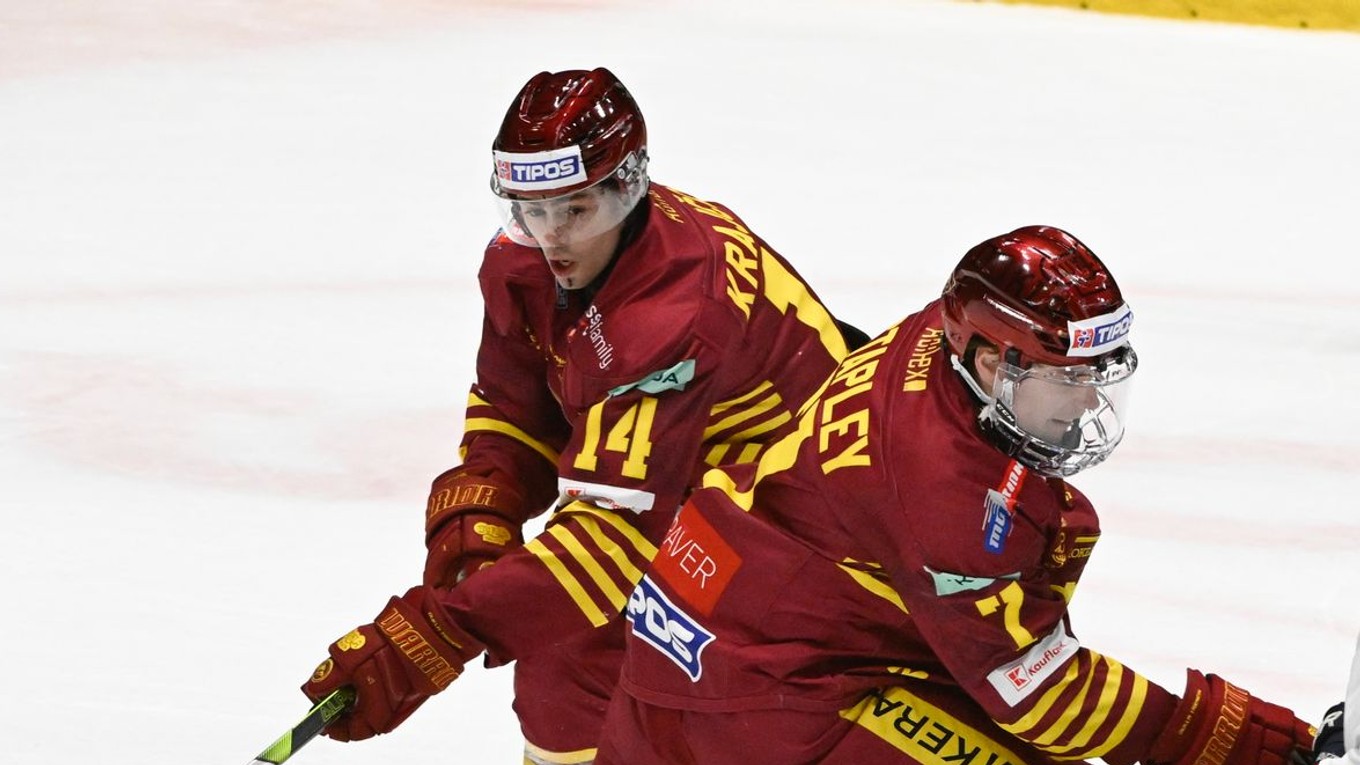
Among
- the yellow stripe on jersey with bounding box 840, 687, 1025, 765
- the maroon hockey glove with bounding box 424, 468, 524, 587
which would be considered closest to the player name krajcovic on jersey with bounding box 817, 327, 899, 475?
the yellow stripe on jersey with bounding box 840, 687, 1025, 765

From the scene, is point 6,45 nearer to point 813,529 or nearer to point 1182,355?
point 1182,355

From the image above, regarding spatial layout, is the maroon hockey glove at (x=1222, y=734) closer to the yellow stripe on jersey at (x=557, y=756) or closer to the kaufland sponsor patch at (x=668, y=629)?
the kaufland sponsor patch at (x=668, y=629)

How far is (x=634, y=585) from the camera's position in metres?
3.06

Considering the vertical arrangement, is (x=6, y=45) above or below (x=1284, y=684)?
below

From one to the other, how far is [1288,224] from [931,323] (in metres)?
4.14

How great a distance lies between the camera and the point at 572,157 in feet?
10.0

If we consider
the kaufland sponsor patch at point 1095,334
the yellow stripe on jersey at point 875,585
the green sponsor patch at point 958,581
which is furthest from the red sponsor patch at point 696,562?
the kaufland sponsor patch at point 1095,334

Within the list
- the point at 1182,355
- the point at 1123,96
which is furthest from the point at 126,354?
the point at 1123,96

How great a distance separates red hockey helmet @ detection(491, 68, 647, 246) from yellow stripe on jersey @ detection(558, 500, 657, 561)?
0.40 metres

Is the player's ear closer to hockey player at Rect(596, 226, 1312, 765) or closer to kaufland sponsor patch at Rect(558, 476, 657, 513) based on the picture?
A: hockey player at Rect(596, 226, 1312, 765)

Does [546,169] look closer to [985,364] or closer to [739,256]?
[739,256]

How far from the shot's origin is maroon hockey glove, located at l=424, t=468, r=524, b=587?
131 inches

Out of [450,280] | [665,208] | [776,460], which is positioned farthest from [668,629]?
[450,280]

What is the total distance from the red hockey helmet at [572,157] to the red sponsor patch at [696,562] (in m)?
0.54
